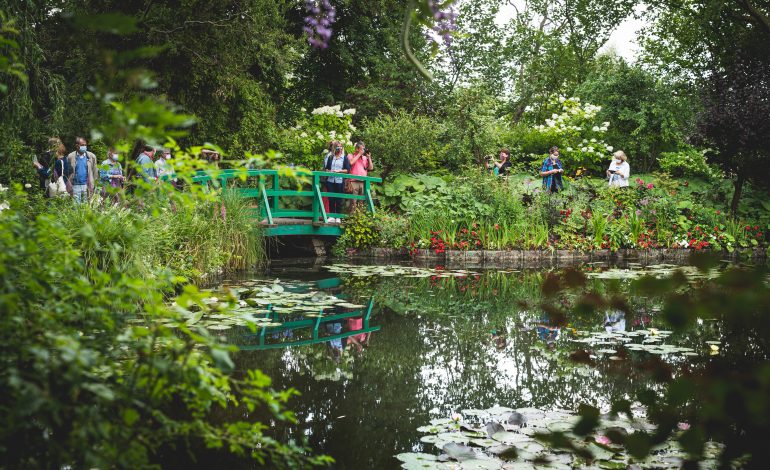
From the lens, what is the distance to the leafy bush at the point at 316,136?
14.5 meters

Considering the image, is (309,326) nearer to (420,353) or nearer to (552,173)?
(420,353)

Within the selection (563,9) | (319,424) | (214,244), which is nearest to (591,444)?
(319,424)

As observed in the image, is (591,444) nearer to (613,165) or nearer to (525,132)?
(613,165)

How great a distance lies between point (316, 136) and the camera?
14.6 meters

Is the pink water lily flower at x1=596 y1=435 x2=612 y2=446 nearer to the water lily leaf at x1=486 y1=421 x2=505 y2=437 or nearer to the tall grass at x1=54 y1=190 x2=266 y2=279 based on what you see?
the water lily leaf at x1=486 y1=421 x2=505 y2=437

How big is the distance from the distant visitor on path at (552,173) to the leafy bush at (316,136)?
4.36 m

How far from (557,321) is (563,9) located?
2510cm

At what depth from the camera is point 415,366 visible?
4441 millimetres

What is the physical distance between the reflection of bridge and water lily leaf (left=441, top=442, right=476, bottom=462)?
2.26 meters

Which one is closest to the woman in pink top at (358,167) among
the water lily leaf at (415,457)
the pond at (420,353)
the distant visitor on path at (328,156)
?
the distant visitor on path at (328,156)

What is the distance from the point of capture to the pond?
3277 millimetres

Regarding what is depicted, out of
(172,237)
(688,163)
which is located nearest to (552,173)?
(688,163)

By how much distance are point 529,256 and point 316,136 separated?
5560 mm

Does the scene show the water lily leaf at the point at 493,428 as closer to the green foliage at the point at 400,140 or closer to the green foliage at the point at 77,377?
the green foliage at the point at 77,377
